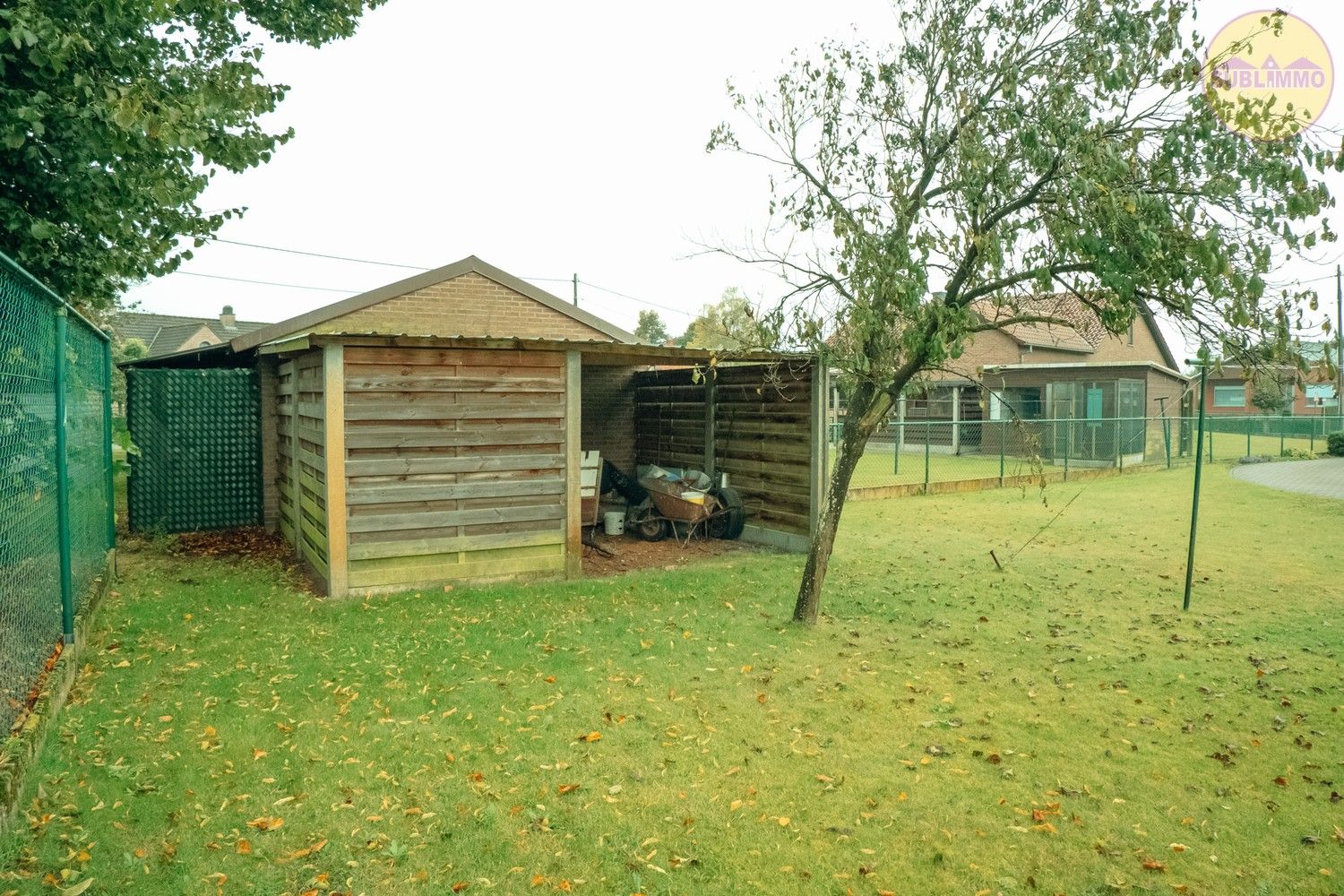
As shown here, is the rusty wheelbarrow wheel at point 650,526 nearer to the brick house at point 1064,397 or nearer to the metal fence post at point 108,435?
the metal fence post at point 108,435

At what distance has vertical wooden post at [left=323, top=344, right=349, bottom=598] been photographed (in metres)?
7.89

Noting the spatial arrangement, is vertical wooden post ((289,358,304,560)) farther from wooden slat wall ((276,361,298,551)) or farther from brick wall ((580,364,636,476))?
brick wall ((580,364,636,476))

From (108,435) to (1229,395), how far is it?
59098 millimetres

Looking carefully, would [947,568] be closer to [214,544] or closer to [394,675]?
[394,675]

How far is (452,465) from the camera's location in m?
8.51

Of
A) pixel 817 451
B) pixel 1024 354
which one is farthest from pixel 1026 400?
pixel 817 451

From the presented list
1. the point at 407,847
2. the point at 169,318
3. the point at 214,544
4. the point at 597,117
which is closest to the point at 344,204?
the point at 597,117

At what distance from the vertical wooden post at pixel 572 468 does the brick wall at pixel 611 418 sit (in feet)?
19.2

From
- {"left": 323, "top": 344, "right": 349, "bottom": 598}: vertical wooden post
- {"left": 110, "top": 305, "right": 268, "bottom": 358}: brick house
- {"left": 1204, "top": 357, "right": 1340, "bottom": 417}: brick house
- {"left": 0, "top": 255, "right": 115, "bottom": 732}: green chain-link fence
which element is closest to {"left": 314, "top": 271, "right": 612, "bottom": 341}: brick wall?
{"left": 323, "top": 344, "right": 349, "bottom": 598}: vertical wooden post

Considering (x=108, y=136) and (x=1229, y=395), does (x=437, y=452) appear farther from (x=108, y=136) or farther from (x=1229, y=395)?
(x=1229, y=395)

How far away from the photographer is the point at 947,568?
10.1 meters

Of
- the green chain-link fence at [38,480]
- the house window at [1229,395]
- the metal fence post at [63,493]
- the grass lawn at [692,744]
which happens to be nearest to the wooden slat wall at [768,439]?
the grass lawn at [692,744]

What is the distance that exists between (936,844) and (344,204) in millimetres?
28963

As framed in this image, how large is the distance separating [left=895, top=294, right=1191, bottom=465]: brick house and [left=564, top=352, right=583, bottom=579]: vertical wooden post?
1569 centimetres
